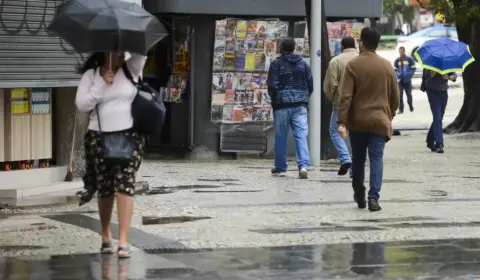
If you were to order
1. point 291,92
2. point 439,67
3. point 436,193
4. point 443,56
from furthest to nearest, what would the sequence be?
point 443,56 → point 439,67 → point 291,92 → point 436,193

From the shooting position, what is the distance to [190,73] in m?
17.3

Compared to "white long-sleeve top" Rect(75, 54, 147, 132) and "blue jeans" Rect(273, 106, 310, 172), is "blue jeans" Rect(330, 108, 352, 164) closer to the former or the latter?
"blue jeans" Rect(273, 106, 310, 172)

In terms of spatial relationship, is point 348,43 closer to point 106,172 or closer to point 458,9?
point 106,172

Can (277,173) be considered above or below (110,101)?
below

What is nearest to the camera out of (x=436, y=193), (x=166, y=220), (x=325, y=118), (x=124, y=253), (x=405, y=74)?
(x=124, y=253)

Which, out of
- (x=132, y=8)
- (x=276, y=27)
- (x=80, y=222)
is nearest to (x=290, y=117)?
(x=276, y=27)

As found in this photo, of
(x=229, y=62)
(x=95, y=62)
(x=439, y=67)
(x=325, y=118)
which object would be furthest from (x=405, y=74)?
(x=95, y=62)

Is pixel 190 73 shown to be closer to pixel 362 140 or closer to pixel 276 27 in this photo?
pixel 276 27

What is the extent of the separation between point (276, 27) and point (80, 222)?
7575mm

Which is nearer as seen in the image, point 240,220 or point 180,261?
point 180,261

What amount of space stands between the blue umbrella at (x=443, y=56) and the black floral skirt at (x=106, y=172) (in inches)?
412

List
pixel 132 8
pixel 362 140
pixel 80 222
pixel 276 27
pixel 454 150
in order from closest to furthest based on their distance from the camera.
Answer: pixel 132 8 → pixel 80 222 → pixel 362 140 → pixel 276 27 → pixel 454 150

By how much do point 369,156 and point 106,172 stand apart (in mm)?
3379

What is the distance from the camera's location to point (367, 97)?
10930 mm
